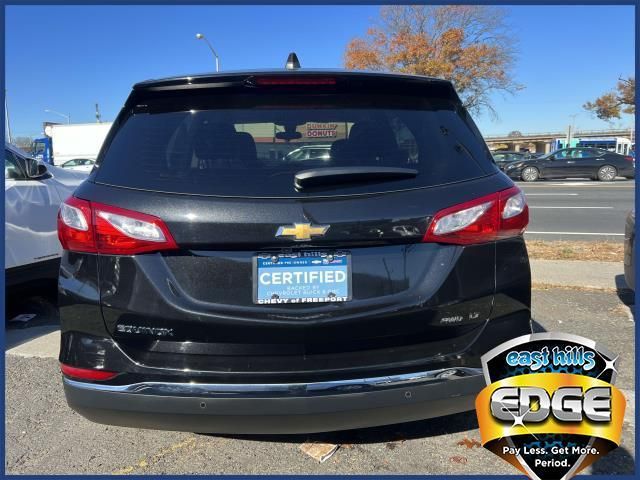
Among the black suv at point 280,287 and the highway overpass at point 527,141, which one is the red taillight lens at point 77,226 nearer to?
the black suv at point 280,287

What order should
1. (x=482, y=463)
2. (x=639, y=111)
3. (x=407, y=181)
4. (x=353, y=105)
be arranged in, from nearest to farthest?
(x=407, y=181) < (x=353, y=105) < (x=482, y=463) < (x=639, y=111)

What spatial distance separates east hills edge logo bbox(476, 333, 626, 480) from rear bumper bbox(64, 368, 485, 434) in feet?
0.57

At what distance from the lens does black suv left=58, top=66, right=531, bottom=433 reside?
190 centimetres

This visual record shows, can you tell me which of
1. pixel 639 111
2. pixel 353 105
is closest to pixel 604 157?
pixel 639 111

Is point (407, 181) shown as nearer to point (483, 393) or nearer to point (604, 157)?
point (483, 393)

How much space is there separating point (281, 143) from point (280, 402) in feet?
3.53

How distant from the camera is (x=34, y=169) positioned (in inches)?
170

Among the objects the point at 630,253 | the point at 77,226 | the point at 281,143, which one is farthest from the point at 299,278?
the point at 630,253

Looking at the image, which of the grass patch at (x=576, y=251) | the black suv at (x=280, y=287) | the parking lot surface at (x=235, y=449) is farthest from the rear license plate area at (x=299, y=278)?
the grass patch at (x=576, y=251)

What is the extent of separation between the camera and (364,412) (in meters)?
1.96

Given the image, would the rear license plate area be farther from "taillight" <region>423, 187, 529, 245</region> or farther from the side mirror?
the side mirror

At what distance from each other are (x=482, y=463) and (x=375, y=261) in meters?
1.24

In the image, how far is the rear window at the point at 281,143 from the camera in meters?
2.00

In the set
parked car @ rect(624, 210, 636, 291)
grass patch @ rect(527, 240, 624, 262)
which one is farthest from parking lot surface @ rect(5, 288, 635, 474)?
grass patch @ rect(527, 240, 624, 262)
